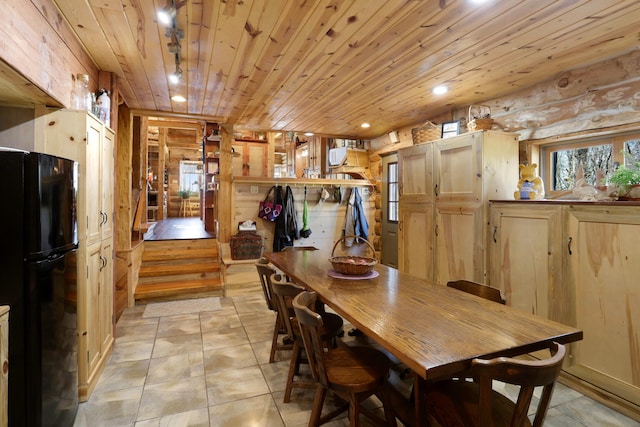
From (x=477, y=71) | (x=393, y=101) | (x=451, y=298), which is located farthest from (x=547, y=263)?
(x=393, y=101)

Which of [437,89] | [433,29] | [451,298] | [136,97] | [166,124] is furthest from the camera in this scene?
[166,124]

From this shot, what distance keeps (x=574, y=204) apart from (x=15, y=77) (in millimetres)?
3441

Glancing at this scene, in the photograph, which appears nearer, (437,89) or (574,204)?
(574,204)

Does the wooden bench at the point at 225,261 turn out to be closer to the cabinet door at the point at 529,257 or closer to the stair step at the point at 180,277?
the stair step at the point at 180,277

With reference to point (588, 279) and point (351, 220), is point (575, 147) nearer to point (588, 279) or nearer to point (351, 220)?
point (588, 279)

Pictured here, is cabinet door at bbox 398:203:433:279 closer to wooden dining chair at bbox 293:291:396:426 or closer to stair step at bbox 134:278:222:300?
wooden dining chair at bbox 293:291:396:426

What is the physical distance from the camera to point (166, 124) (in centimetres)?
618

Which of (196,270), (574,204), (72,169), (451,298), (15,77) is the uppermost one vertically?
(15,77)

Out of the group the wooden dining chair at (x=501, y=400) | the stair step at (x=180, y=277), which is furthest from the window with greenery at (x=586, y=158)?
the stair step at (x=180, y=277)

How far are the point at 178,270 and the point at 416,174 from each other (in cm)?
351

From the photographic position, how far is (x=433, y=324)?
1.44 m

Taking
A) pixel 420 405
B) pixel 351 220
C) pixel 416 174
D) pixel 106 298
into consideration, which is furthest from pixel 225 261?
pixel 420 405

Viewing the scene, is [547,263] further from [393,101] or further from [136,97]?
[136,97]

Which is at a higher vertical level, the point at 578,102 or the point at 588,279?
the point at 578,102
